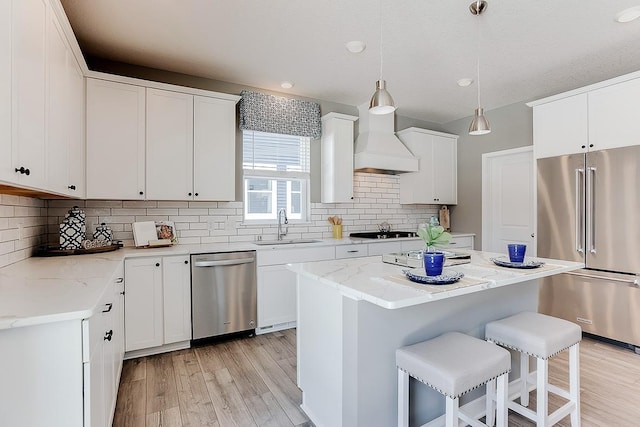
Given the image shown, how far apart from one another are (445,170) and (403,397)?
406cm

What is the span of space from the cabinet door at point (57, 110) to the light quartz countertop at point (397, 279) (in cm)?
158

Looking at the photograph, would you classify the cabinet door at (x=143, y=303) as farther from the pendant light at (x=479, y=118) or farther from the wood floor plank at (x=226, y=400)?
the pendant light at (x=479, y=118)

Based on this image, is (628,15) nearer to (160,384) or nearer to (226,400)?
(226,400)

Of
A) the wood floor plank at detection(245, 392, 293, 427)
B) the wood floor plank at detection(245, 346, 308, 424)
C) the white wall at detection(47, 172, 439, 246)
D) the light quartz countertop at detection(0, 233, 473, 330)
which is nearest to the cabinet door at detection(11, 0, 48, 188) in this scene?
the light quartz countertop at detection(0, 233, 473, 330)

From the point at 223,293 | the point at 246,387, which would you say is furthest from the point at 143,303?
the point at 246,387

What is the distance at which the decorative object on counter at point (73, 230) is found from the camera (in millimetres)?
2621

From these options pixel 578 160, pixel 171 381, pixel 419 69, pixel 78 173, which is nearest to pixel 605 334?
pixel 578 160

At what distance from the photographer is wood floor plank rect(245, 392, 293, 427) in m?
1.95

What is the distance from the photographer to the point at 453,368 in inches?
55.0

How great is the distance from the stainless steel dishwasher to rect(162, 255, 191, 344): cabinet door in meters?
0.05

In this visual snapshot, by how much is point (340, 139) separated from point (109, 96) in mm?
2449

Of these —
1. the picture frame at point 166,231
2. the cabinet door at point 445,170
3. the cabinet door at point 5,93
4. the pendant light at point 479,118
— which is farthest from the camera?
the cabinet door at point 445,170

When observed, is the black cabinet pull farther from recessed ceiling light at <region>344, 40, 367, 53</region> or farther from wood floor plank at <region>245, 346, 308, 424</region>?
recessed ceiling light at <region>344, 40, 367, 53</region>

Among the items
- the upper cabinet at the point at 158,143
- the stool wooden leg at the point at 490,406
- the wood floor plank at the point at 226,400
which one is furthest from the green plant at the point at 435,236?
the upper cabinet at the point at 158,143
